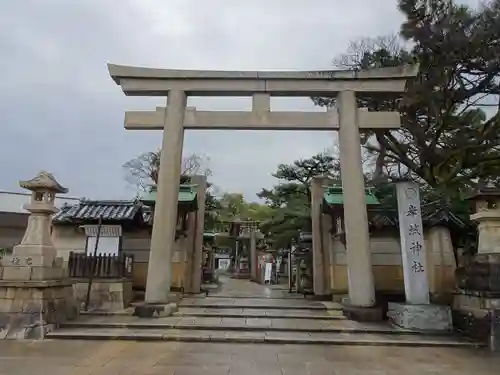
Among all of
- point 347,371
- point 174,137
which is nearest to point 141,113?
point 174,137

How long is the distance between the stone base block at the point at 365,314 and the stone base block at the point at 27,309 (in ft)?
Result: 21.1

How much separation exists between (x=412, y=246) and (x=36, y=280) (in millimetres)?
7942

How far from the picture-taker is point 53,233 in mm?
12766

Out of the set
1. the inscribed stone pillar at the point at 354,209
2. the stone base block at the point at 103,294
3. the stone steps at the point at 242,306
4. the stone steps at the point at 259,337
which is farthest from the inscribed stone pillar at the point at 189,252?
the inscribed stone pillar at the point at 354,209

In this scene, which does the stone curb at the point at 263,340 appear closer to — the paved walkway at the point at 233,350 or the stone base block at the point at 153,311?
the paved walkway at the point at 233,350

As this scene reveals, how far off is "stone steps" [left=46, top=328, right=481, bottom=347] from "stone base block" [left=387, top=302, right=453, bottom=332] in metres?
0.38

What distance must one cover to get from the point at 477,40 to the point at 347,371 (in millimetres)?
15058

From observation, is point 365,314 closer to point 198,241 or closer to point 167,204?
point 167,204

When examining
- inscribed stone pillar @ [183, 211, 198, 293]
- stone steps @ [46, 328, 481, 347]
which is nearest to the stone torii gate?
stone steps @ [46, 328, 481, 347]

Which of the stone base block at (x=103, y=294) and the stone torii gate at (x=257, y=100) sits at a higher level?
the stone torii gate at (x=257, y=100)

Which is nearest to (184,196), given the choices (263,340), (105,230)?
(105,230)

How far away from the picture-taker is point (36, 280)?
26.2ft

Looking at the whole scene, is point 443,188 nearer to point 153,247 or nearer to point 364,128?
point 364,128

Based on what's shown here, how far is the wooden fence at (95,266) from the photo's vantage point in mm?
10805
